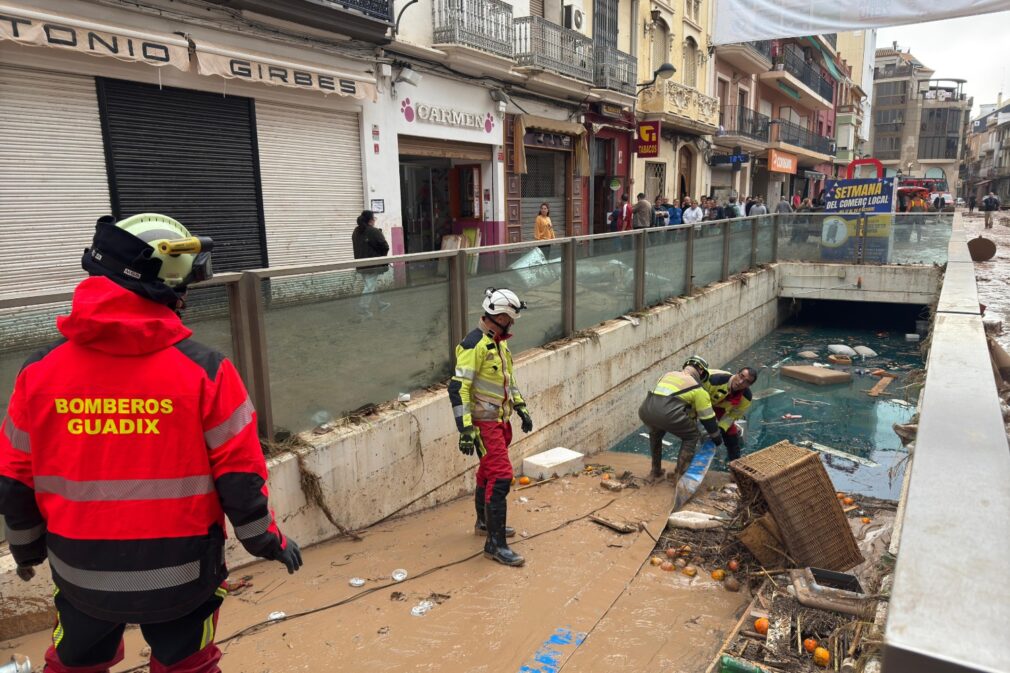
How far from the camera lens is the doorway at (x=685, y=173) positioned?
2405cm

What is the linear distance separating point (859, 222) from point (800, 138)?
22204mm

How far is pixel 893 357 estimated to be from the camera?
1432 cm

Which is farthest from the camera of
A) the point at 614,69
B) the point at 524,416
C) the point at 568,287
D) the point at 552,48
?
the point at 614,69

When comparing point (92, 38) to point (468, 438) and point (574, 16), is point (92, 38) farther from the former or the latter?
point (574, 16)

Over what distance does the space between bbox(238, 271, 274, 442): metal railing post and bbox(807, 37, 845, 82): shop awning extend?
36.9 metres

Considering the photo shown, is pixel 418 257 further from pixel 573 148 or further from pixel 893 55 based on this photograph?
pixel 893 55

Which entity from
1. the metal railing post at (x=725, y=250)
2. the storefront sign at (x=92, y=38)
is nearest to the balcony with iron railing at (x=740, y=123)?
the metal railing post at (x=725, y=250)

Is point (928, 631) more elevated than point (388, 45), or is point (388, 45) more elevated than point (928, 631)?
point (388, 45)

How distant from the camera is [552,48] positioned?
1524 cm

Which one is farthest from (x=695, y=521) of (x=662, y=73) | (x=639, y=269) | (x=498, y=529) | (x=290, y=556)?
Answer: (x=662, y=73)

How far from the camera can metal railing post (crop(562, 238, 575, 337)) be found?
8.47 m

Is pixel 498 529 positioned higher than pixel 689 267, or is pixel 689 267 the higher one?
pixel 689 267

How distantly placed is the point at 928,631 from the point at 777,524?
398 cm

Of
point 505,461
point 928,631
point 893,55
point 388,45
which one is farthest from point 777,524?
point 893,55
